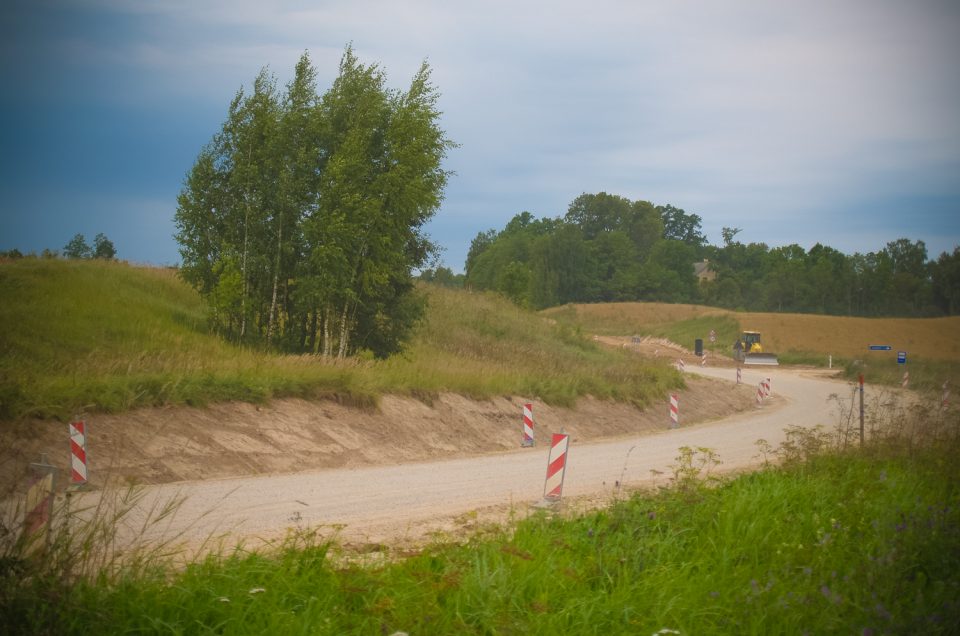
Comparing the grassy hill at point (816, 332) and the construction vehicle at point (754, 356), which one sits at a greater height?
the grassy hill at point (816, 332)

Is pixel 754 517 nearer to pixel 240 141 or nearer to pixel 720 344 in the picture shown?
pixel 240 141

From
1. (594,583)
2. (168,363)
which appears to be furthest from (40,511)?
(168,363)

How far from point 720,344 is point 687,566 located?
3355 inches

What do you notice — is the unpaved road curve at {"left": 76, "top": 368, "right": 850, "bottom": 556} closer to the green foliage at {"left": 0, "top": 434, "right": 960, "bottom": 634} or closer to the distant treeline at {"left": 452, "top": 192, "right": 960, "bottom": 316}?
the green foliage at {"left": 0, "top": 434, "right": 960, "bottom": 634}

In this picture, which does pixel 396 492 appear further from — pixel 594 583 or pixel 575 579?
pixel 575 579

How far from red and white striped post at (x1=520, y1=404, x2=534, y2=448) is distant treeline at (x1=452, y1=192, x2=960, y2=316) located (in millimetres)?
40348

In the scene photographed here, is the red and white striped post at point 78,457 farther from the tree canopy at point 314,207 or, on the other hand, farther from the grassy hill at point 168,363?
the tree canopy at point 314,207

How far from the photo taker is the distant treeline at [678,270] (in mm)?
79000

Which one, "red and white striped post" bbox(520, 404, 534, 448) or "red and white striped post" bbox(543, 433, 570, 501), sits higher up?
"red and white striped post" bbox(543, 433, 570, 501)

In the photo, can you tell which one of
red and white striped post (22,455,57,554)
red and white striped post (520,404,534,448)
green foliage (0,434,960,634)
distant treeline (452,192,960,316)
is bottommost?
red and white striped post (520,404,534,448)

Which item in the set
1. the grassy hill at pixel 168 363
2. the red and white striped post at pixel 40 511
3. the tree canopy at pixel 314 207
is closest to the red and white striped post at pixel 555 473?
the red and white striped post at pixel 40 511

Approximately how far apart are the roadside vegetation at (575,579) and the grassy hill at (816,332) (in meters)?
33.8

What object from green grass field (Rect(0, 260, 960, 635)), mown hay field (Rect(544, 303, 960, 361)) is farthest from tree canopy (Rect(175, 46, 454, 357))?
mown hay field (Rect(544, 303, 960, 361))

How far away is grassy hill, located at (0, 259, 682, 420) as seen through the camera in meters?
14.4
